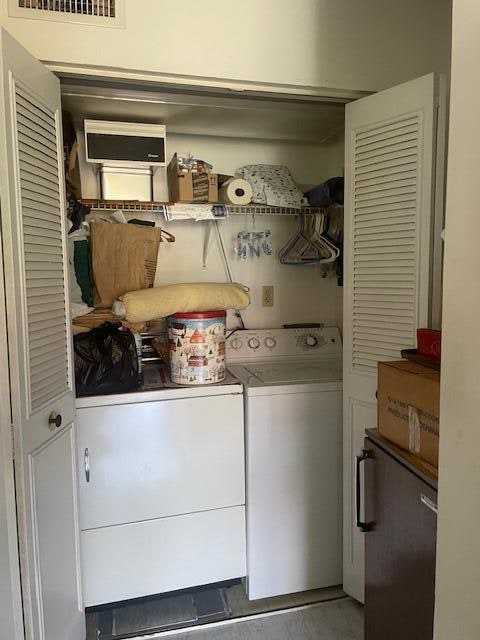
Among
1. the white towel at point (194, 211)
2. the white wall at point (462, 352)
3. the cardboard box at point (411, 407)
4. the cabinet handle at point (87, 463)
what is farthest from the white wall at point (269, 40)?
the cabinet handle at point (87, 463)

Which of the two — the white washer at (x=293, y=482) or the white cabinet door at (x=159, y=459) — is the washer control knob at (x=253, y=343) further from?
the white cabinet door at (x=159, y=459)

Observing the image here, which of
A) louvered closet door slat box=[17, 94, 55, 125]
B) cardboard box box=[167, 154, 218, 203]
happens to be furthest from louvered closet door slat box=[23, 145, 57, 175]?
cardboard box box=[167, 154, 218, 203]

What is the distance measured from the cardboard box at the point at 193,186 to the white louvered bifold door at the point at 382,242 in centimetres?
65

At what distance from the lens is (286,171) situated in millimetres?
2506

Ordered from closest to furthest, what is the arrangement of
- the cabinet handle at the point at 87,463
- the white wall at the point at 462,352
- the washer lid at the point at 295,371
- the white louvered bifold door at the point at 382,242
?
the white wall at the point at 462,352
the white louvered bifold door at the point at 382,242
the cabinet handle at the point at 87,463
the washer lid at the point at 295,371

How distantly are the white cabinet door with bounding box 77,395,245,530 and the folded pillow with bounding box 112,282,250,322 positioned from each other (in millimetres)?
373

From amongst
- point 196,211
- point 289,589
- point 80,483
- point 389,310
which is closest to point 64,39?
point 196,211

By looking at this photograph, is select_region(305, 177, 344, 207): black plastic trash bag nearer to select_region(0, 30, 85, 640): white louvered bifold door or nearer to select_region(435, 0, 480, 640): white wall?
select_region(0, 30, 85, 640): white louvered bifold door

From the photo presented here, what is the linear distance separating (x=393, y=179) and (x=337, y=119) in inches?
26.9

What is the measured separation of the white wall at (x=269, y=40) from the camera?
63.6 inches

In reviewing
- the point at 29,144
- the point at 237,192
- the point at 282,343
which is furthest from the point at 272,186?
the point at 29,144

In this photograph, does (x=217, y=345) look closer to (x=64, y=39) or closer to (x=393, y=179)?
(x=393, y=179)

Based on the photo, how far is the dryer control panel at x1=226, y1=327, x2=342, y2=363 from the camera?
2.50m

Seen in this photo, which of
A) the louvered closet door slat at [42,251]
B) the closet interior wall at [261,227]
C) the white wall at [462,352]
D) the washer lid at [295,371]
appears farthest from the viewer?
the closet interior wall at [261,227]
